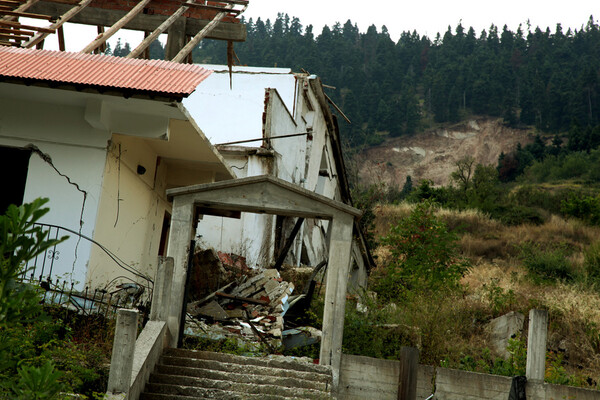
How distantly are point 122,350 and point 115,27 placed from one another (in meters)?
8.12

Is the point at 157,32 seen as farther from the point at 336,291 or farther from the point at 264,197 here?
the point at 336,291

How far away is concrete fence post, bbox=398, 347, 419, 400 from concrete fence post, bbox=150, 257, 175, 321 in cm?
336

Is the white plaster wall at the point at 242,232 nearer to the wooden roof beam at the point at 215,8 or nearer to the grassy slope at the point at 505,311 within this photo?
the wooden roof beam at the point at 215,8

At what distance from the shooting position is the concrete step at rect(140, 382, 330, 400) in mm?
8891

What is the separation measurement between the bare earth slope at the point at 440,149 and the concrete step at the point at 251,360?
7004 centimetres

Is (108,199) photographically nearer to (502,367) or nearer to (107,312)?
(107,312)

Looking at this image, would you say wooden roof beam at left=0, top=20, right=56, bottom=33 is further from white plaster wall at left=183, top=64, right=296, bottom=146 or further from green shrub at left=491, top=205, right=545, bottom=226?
green shrub at left=491, top=205, right=545, bottom=226

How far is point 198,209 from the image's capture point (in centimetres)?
1159

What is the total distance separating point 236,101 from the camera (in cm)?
2214

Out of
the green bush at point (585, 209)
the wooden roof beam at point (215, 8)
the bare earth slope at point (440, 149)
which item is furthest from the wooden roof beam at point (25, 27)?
the bare earth slope at point (440, 149)

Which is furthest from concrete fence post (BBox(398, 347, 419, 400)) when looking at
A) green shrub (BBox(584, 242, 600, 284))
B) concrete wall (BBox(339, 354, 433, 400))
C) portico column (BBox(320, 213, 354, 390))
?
green shrub (BBox(584, 242, 600, 284))

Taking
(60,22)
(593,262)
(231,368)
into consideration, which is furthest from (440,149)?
(231,368)

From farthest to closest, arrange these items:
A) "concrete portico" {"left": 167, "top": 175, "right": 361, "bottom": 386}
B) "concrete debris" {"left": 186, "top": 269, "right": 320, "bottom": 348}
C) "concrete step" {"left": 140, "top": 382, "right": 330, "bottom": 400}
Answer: "concrete debris" {"left": 186, "top": 269, "right": 320, "bottom": 348}
"concrete portico" {"left": 167, "top": 175, "right": 361, "bottom": 386}
"concrete step" {"left": 140, "top": 382, "right": 330, "bottom": 400}

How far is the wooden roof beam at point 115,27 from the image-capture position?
1264 centimetres
